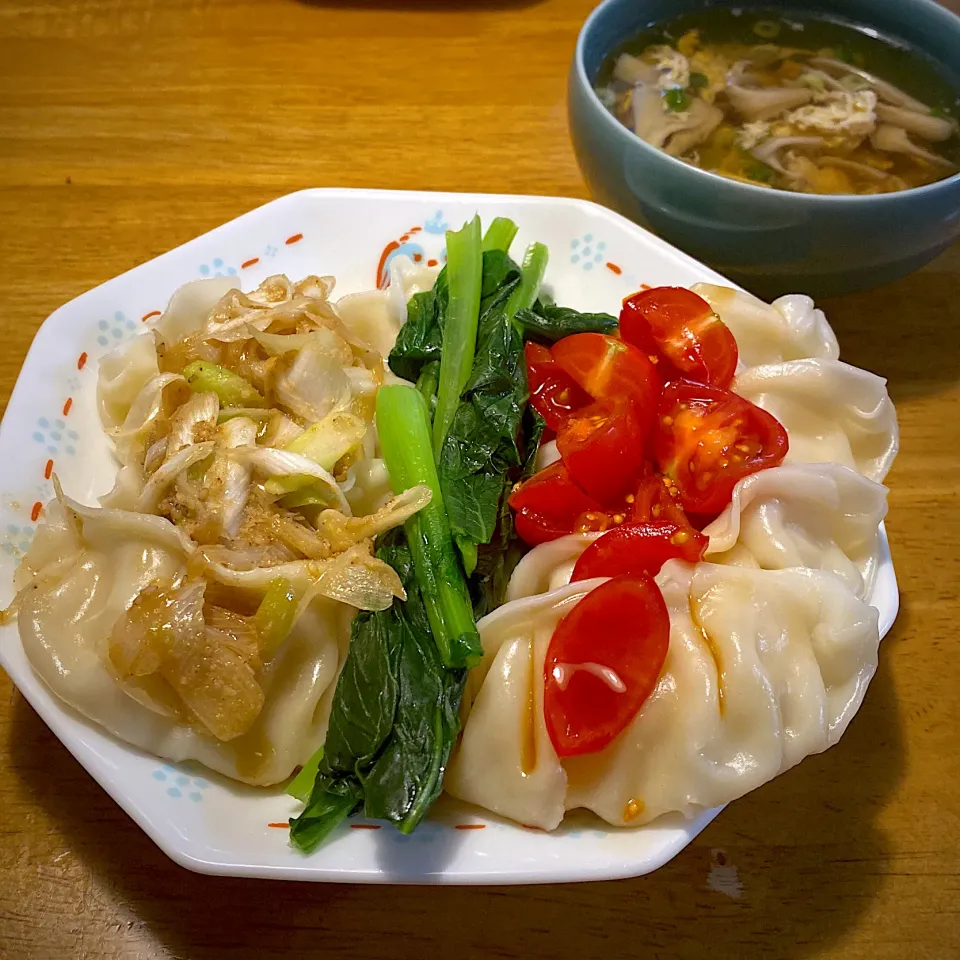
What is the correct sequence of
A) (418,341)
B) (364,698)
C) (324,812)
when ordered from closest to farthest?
(324,812), (364,698), (418,341)

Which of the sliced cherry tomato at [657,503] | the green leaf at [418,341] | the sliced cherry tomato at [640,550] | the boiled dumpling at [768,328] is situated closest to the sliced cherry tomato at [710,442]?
the sliced cherry tomato at [657,503]

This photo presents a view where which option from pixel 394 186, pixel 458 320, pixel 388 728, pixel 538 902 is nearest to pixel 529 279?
pixel 458 320

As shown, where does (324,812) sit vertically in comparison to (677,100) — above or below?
below

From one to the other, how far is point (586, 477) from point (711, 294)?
65cm

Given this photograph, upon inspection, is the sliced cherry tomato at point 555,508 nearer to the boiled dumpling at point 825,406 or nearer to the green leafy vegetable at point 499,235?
the boiled dumpling at point 825,406

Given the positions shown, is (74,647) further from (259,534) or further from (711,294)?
(711,294)

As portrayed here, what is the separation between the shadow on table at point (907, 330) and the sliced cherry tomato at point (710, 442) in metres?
0.91

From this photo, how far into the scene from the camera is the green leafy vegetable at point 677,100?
244 centimetres

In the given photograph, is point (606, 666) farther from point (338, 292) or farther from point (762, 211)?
point (338, 292)

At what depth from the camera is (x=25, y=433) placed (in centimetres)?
172

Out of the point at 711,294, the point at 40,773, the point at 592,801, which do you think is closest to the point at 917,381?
the point at 711,294

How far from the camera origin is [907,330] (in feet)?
8.06

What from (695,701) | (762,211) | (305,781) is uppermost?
(762,211)

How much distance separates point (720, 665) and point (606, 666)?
0.70 feet
